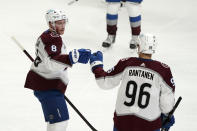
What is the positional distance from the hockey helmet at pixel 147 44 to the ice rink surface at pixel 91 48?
1.60 m

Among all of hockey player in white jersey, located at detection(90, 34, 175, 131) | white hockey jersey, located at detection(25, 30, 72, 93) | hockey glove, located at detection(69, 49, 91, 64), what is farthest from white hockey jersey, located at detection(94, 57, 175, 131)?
white hockey jersey, located at detection(25, 30, 72, 93)

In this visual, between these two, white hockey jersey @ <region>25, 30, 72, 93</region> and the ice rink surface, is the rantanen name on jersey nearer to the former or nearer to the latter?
white hockey jersey @ <region>25, 30, 72, 93</region>

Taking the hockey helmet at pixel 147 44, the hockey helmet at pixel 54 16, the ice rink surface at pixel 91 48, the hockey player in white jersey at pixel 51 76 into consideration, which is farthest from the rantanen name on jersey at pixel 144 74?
the ice rink surface at pixel 91 48

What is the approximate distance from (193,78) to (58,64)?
2624mm

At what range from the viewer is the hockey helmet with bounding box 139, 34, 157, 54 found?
128 inches

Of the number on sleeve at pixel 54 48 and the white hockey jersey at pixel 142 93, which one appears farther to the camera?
the number on sleeve at pixel 54 48

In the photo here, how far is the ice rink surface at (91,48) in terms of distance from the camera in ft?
16.2

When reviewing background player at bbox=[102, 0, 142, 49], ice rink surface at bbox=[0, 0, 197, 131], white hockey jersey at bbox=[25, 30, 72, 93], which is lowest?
ice rink surface at bbox=[0, 0, 197, 131]

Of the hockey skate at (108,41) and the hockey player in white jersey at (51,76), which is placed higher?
the hockey player in white jersey at (51,76)

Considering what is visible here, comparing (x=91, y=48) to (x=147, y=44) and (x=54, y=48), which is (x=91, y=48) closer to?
(x=54, y=48)

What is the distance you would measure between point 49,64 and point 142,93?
2.83ft

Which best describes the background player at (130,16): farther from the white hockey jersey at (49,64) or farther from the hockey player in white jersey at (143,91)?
the hockey player in white jersey at (143,91)

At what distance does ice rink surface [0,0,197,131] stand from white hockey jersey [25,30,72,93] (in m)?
0.89

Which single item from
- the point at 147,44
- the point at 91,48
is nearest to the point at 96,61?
the point at 147,44
